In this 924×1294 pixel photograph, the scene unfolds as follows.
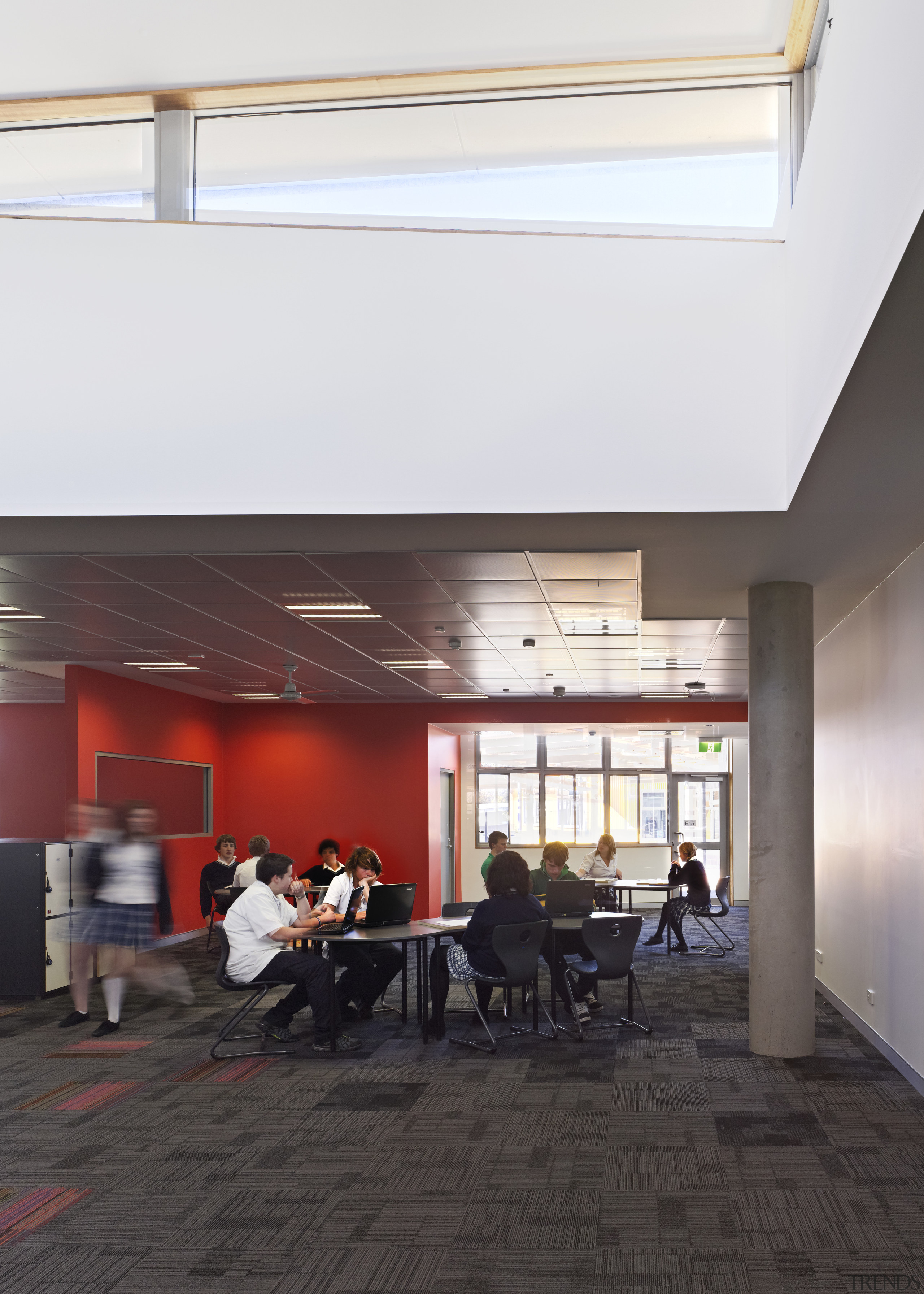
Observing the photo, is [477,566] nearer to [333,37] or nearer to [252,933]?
[252,933]

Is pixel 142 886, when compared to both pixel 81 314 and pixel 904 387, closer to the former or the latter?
pixel 81 314

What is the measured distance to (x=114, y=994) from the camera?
25.5 feet

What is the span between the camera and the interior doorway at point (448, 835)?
16609mm

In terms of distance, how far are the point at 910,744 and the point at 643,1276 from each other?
12.2 feet

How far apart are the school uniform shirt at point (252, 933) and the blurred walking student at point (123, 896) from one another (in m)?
1.05

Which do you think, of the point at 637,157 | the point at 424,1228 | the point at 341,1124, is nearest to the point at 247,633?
the point at 341,1124

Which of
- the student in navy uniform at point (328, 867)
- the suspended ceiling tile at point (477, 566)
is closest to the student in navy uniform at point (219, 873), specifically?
the student in navy uniform at point (328, 867)

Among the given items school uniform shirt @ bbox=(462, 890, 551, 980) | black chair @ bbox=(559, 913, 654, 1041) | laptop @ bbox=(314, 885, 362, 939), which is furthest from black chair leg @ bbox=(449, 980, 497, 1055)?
laptop @ bbox=(314, 885, 362, 939)

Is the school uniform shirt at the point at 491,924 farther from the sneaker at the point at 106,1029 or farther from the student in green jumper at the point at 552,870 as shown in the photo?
the sneaker at the point at 106,1029

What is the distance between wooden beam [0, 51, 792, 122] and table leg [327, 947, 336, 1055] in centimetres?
513

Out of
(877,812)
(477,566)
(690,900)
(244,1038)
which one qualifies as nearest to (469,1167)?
(244,1038)

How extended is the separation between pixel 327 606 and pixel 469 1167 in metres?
4.33

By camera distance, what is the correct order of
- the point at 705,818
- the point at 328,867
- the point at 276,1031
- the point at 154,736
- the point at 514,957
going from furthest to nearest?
the point at 705,818, the point at 154,736, the point at 328,867, the point at 276,1031, the point at 514,957

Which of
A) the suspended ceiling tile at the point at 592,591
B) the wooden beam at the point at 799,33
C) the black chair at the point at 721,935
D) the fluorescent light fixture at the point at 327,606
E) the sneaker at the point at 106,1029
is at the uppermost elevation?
the wooden beam at the point at 799,33
